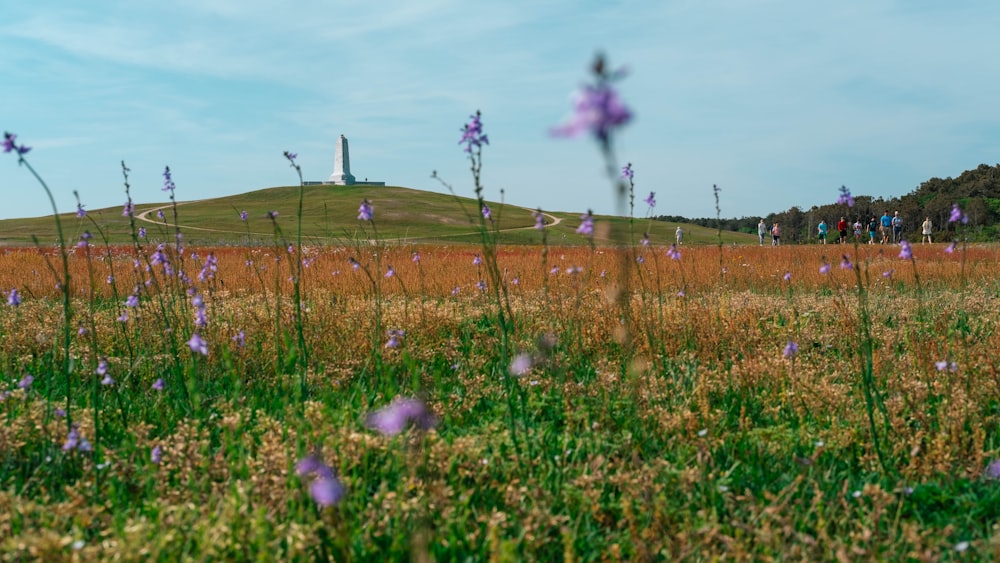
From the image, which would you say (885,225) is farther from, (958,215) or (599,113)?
(599,113)

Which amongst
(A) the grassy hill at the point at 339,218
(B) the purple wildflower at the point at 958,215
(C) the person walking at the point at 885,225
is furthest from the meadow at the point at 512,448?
(A) the grassy hill at the point at 339,218

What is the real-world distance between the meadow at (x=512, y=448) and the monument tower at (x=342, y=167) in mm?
100470

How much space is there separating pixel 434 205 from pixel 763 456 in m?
85.9

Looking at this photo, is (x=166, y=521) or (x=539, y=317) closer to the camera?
(x=166, y=521)

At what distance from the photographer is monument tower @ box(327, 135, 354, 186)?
339ft

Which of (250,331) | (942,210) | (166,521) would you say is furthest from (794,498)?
(942,210)

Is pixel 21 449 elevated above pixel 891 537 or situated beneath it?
elevated above

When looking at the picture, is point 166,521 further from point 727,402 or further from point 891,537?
point 727,402

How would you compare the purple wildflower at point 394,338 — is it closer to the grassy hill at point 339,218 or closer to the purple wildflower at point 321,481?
the purple wildflower at point 321,481

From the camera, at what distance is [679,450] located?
3318 millimetres

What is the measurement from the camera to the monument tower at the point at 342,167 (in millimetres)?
103312

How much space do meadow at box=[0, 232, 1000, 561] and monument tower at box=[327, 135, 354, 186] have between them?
10047cm

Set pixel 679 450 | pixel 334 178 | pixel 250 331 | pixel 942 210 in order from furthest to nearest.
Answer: pixel 334 178 → pixel 942 210 → pixel 250 331 → pixel 679 450

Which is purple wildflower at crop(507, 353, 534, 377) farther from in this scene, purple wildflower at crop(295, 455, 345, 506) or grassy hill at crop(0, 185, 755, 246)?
grassy hill at crop(0, 185, 755, 246)
